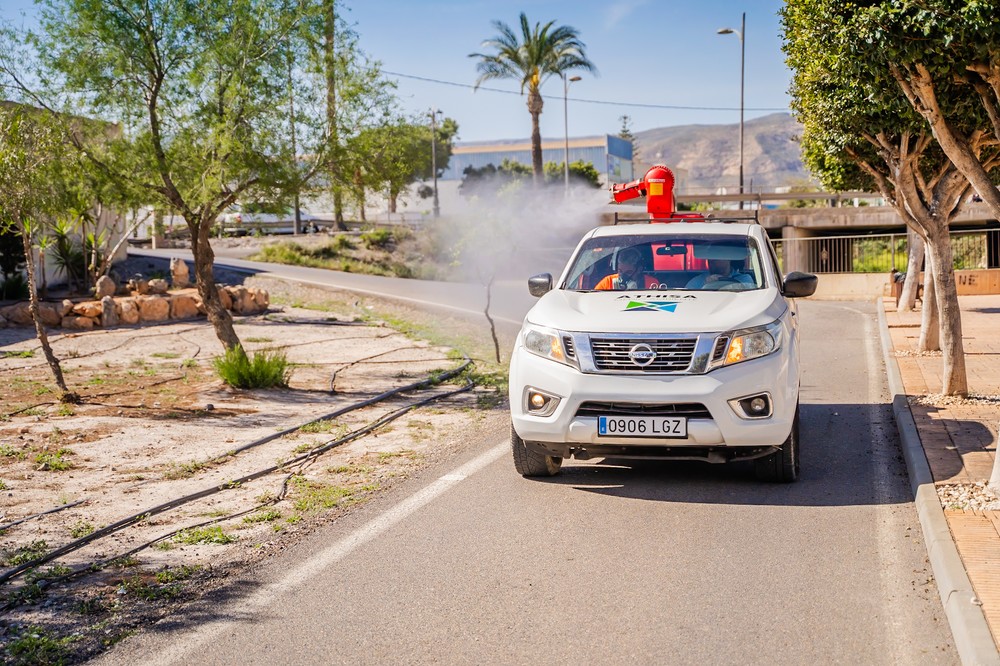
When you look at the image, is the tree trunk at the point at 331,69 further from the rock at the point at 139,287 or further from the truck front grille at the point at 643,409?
the rock at the point at 139,287

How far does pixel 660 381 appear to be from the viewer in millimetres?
6719

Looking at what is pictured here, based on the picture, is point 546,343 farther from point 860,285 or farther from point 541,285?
point 860,285

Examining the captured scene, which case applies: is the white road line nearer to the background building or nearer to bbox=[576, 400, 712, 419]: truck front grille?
bbox=[576, 400, 712, 419]: truck front grille

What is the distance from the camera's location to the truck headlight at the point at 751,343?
6.81m

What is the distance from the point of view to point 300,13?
474 inches

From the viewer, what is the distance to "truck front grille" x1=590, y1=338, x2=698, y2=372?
6.76m

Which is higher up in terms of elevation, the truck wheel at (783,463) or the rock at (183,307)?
the rock at (183,307)

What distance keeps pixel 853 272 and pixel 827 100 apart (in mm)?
22351

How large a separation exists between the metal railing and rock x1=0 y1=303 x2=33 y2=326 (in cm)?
2328

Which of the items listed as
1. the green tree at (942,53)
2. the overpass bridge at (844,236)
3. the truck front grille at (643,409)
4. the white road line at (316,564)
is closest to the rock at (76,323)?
the white road line at (316,564)

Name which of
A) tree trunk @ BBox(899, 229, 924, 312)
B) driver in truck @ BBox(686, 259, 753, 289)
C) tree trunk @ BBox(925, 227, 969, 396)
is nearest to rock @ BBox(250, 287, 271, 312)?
tree trunk @ BBox(899, 229, 924, 312)

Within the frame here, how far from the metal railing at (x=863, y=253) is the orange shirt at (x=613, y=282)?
84.9 ft

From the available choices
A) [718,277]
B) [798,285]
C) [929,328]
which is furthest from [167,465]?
[929,328]

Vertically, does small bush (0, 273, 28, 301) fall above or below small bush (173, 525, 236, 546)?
above
